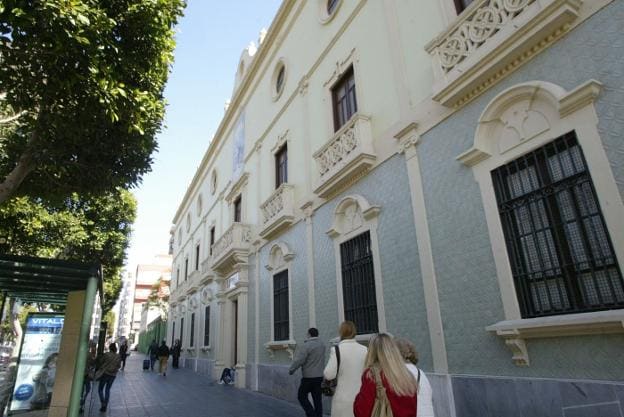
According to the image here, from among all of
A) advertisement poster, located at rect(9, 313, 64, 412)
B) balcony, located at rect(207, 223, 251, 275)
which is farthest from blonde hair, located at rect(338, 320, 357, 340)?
balcony, located at rect(207, 223, 251, 275)

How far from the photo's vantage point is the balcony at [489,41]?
477cm

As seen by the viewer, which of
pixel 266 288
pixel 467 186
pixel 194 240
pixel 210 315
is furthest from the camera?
pixel 194 240

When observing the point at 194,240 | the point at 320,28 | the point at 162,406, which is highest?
the point at 320,28

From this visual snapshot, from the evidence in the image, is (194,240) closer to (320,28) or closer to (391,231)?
(320,28)

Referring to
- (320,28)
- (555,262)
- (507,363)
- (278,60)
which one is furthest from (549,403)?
(278,60)

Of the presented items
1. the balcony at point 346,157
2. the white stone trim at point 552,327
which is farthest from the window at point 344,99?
the white stone trim at point 552,327

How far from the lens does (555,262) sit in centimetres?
462

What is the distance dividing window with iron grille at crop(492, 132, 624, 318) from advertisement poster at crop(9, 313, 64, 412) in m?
8.84

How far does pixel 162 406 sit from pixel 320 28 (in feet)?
34.9

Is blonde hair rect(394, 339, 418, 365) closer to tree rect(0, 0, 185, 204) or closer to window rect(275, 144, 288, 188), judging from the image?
tree rect(0, 0, 185, 204)

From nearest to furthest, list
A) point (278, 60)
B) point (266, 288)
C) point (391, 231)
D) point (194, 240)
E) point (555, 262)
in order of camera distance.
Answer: point (555, 262), point (391, 231), point (266, 288), point (278, 60), point (194, 240)

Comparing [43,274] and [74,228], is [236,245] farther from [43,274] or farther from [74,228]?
[43,274]

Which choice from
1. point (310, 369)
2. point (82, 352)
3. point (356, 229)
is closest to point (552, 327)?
point (310, 369)

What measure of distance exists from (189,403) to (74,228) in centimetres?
916
